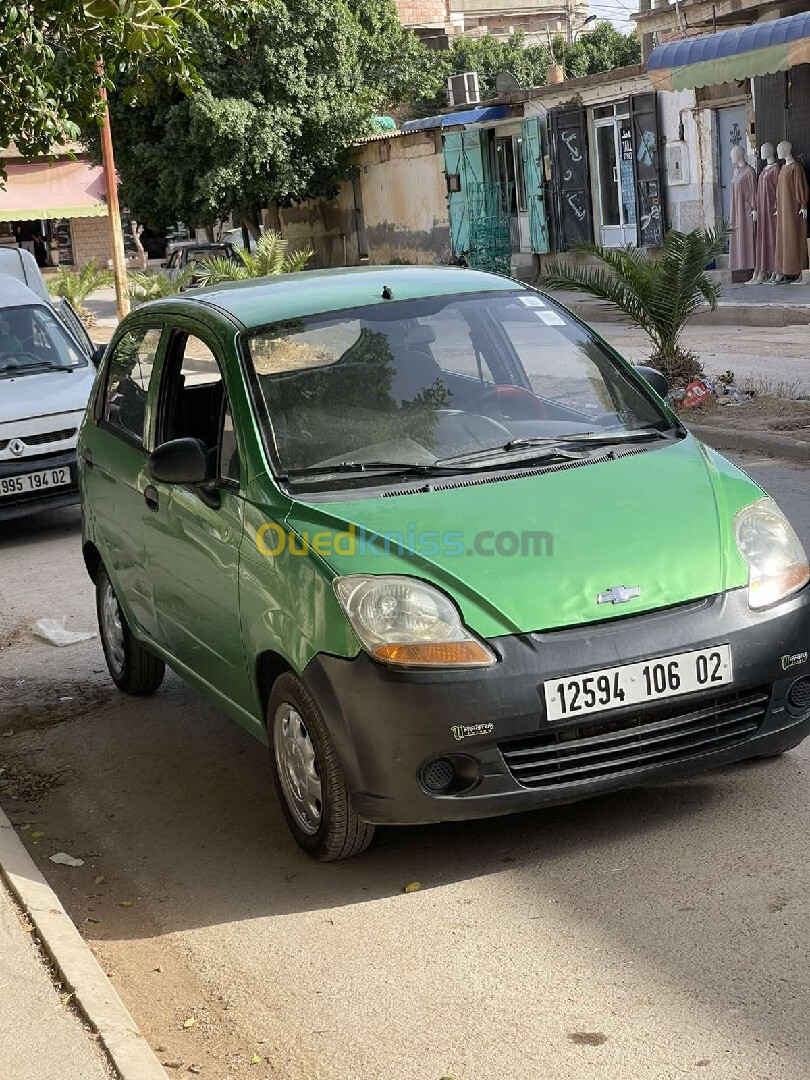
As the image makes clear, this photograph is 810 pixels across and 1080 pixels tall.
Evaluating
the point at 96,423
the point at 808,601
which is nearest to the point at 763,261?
the point at 96,423

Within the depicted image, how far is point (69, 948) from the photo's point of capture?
3910 millimetres

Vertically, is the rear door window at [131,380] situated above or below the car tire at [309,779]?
above

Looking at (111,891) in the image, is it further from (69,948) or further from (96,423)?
(96,423)

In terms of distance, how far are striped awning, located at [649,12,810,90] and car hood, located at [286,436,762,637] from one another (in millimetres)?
17069

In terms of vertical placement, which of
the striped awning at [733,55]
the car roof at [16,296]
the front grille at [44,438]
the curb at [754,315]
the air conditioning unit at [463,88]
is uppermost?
the air conditioning unit at [463,88]

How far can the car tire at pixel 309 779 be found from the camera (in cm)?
424

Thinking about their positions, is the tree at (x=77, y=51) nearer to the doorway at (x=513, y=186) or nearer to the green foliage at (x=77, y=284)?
the green foliage at (x=77, y=284)

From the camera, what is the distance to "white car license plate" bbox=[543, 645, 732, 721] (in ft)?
13.2

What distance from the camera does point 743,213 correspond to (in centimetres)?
2323

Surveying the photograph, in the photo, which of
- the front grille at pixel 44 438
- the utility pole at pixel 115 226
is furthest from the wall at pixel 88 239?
the front grille at pixel 44 438

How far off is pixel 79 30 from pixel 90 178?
2725 cm

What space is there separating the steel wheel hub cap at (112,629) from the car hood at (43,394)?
414cm

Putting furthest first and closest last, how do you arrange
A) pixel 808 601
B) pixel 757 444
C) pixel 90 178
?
pixel 90 178, pixel 757 444, pixel 808 601

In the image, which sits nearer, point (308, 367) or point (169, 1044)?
point (169, 1044)
